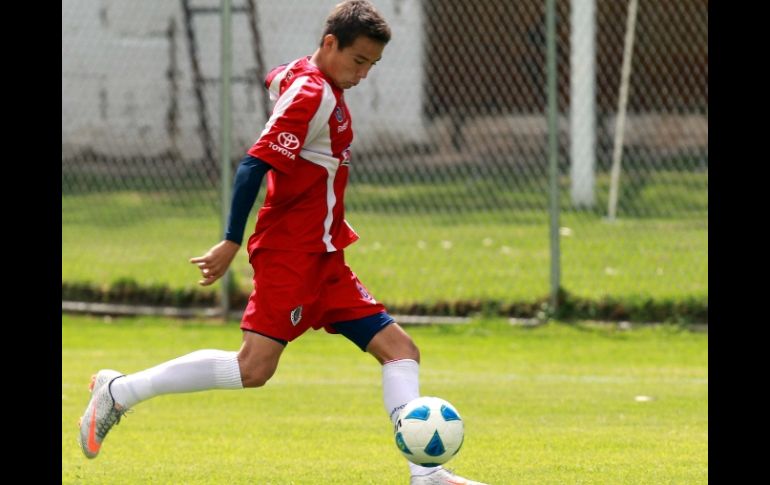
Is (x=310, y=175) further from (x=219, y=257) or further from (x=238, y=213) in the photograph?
(x=219, y=257)

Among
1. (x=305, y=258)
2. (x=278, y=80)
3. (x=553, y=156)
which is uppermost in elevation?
(x=278, y=80)

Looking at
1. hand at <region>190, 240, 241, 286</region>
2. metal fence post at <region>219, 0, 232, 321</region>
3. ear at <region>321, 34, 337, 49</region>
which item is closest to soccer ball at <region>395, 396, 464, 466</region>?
hand at <region>190, 240, 241, 286</region>

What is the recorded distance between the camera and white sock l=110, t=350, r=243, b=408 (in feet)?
18.2

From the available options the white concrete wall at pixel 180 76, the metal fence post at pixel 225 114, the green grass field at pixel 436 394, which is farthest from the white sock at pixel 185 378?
the white concrete wall at pixel 180 76

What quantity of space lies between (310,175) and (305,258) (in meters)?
0.33

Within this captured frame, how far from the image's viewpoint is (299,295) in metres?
5.54

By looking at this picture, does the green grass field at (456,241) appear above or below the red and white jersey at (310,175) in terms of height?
below

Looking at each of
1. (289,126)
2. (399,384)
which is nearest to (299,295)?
(399,384)

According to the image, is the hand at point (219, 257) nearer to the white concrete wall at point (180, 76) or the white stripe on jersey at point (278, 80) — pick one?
the white stripe on jersey at point (278, 80)

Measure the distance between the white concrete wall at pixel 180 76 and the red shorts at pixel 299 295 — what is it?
7.62m

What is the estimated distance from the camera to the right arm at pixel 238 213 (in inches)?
207

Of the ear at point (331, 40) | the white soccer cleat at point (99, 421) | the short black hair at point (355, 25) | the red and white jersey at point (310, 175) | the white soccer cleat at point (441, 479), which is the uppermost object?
the short black hair at point (355, 25)
